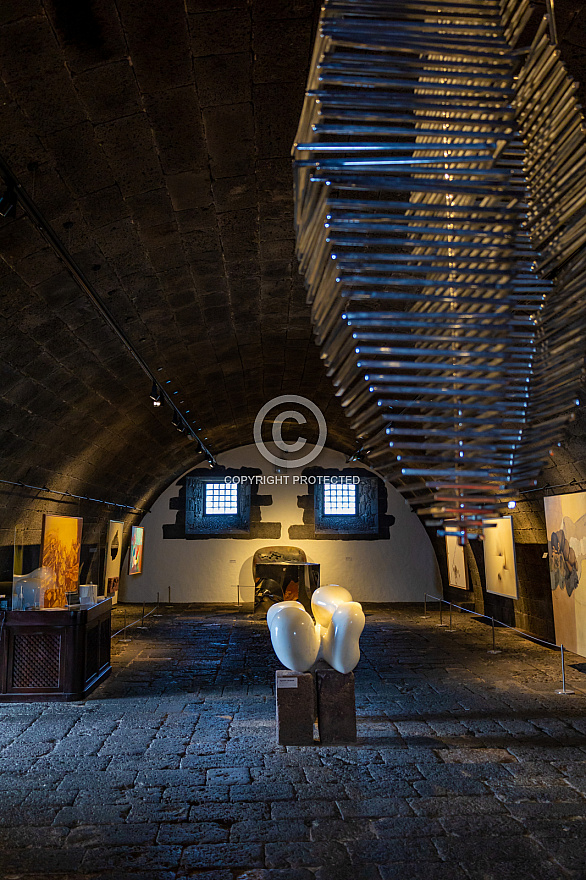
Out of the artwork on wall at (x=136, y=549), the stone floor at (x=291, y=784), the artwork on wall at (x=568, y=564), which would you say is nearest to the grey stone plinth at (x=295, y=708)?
the stone floor at (x=291, y=784)

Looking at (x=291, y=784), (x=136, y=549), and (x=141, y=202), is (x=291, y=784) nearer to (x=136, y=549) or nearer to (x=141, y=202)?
(x=141, y=202)

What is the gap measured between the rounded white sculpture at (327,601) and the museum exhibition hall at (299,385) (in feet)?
0.14

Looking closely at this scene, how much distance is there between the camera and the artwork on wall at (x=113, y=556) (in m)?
12.9

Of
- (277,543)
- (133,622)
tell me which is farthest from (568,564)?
(277,543)

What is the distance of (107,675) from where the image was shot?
25.6ft

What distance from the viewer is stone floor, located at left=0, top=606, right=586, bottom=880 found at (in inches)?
134

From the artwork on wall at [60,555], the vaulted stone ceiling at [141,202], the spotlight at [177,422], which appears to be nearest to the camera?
the vaulted stone ceiling at [141,202]

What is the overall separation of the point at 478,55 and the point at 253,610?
13201 mm

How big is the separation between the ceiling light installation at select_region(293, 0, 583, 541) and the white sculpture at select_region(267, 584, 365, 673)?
3.40 m

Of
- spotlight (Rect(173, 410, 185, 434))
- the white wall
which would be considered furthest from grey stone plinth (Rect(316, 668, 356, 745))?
the white wall

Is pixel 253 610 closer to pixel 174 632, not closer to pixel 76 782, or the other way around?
pixel 174 632
